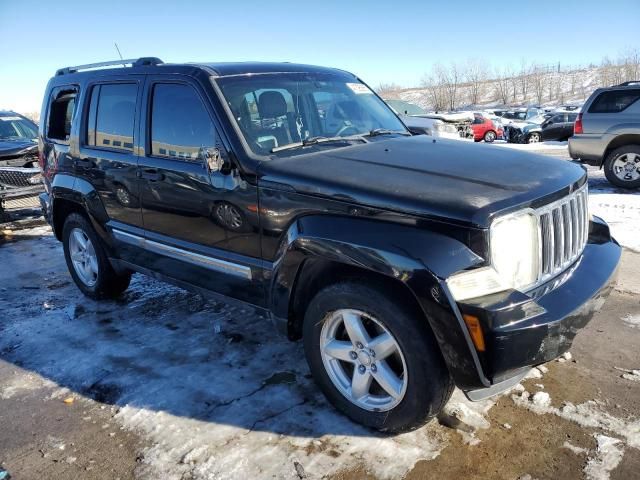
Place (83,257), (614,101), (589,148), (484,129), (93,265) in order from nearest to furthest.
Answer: (93,265)
(83,257)
(614,101)
(589,148)
(484,129)

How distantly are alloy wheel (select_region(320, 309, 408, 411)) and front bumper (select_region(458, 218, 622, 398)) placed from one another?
48cm

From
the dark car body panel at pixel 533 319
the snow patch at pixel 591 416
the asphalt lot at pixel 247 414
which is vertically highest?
the dark car body panel at pixel 533 319

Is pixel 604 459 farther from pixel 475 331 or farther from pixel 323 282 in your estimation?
pixel 323 282

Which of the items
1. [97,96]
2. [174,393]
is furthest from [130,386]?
[97,96]

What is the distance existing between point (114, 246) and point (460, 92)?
282 ft

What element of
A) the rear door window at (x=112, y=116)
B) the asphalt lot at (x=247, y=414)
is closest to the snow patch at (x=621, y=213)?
the asphalt lot at (x=247, y=414)

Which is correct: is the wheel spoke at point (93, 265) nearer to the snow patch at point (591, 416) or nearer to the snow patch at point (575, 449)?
the snow patch at point (591, 416)

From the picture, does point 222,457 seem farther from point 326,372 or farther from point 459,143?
point 459,143

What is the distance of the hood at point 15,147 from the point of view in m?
9.57

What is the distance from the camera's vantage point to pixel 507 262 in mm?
2402

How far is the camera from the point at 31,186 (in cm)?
870

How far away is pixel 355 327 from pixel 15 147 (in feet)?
31.0

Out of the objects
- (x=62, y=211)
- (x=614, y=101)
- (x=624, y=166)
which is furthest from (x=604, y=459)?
(x=614, y=101)

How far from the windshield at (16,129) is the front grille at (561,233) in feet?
36.2
